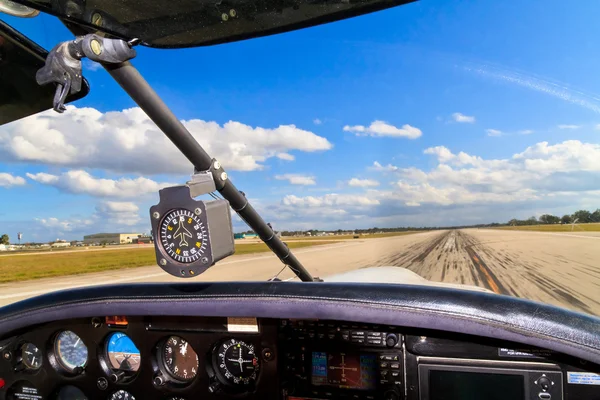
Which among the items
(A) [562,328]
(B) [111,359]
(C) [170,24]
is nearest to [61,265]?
(B) [111,359]

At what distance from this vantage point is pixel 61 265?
5.16 m

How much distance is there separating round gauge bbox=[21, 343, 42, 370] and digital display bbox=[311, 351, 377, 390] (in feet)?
5.30

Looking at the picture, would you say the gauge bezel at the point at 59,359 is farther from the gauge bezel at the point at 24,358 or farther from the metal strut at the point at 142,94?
the metal strut at the point at 142,94

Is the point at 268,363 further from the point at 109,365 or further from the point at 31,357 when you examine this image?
the point at 31,357

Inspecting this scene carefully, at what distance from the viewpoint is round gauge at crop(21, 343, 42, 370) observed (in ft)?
7.93

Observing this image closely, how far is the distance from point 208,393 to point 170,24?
70.2 inches

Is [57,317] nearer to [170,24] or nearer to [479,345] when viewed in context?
[170,24]

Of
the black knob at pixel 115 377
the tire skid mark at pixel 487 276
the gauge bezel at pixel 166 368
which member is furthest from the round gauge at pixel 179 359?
the tire skid mark at pixel 487 276

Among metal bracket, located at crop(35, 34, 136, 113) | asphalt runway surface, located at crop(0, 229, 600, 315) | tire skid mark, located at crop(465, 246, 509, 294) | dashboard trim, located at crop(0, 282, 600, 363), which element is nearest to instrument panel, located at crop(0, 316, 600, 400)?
dashboard trim, located at crop(0, 282, 600, 363)

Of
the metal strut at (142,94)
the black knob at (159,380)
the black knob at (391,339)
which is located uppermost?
the metal strut at (142,94)

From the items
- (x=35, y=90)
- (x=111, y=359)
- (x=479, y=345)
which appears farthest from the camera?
(x=111, y=359)

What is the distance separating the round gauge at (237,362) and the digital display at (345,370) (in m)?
0.32

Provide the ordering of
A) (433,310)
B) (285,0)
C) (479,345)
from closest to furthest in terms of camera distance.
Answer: (285,0), (433,310), (479,345)

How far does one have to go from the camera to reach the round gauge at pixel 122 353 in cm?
230
